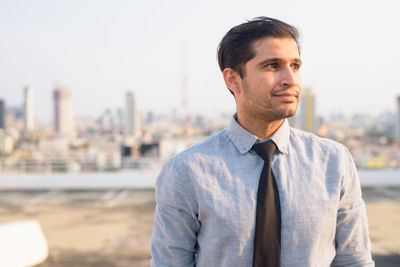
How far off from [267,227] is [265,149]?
0.65ft

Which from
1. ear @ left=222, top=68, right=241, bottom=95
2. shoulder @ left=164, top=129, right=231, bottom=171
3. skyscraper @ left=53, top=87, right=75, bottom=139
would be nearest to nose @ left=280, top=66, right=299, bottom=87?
ear @ left=222, top=68, right=241, bottom=95

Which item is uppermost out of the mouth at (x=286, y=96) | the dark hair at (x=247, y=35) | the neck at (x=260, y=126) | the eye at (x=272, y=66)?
the dark hair at (x=247, y=35)

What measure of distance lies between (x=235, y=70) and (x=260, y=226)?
0.40 m

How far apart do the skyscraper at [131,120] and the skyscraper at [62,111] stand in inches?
350

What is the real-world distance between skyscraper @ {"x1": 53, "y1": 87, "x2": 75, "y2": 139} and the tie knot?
34.3 m

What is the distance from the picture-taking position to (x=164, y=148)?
1212cm

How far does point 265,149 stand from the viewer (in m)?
0.99

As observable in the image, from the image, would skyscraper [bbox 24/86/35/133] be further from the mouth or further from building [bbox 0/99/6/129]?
the mouth

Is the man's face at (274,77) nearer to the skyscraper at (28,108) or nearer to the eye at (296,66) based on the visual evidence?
the eye at (296,66)

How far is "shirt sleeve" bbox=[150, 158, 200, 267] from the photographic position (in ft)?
3.10

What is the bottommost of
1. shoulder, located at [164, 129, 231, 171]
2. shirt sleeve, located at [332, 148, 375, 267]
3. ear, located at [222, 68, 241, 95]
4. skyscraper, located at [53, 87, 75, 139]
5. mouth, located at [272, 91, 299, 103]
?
skyscraper, located at [53, 87, 75, 139]

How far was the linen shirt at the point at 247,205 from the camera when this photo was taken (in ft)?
3.04

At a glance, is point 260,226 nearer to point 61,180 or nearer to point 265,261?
point 265,261

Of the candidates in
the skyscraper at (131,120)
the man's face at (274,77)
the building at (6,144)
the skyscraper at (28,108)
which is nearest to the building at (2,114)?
the skyscraper at (28,108)
